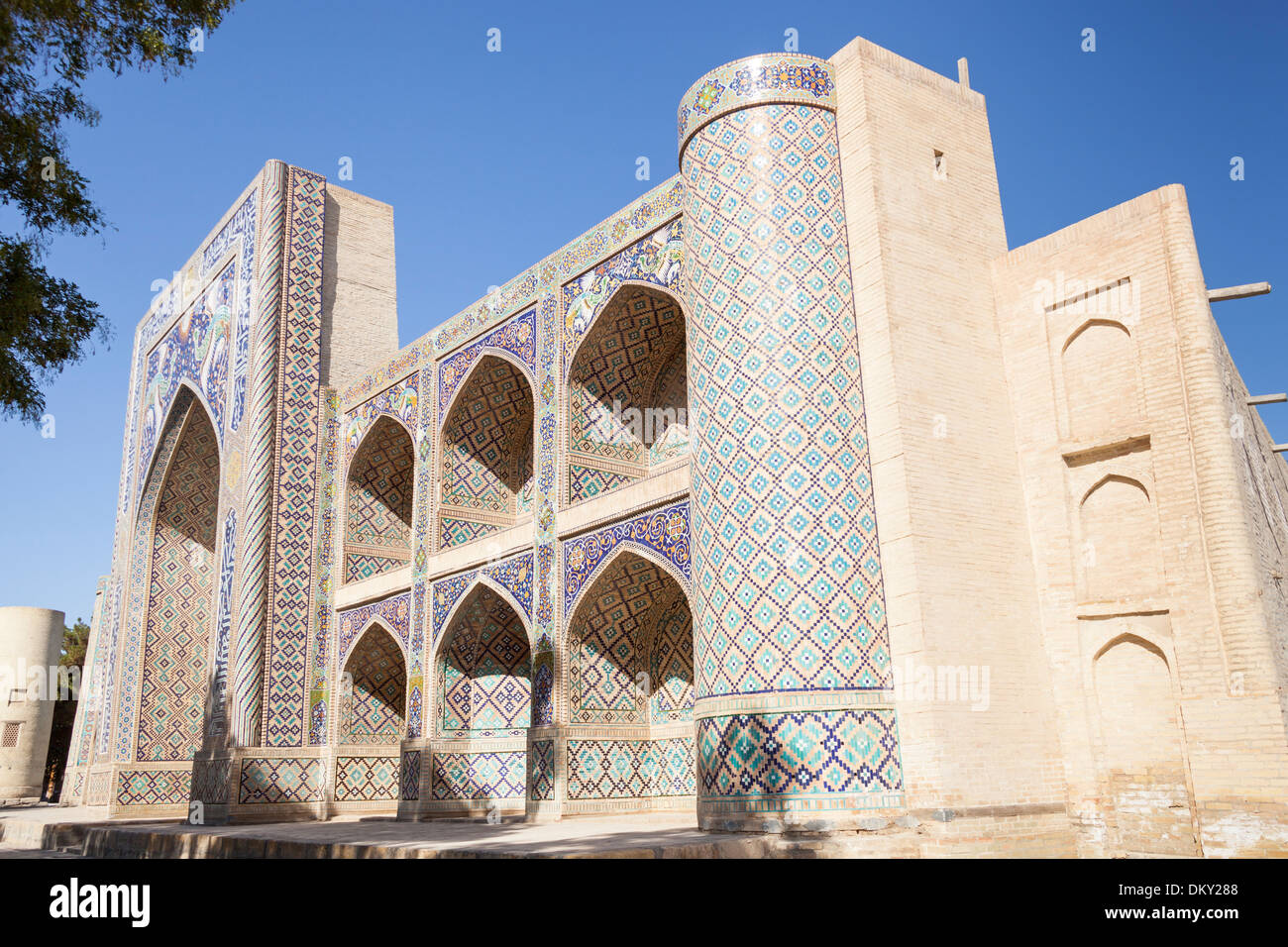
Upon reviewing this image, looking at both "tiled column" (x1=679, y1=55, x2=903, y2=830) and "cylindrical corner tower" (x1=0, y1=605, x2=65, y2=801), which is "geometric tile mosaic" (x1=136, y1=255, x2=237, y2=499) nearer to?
"tiled column" (x1=679, y1=55, x2=903, y2=830)

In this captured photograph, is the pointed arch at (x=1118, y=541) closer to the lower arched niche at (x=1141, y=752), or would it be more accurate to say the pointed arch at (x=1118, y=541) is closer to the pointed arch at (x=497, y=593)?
the lower arched niche at (x=1141, y=752)

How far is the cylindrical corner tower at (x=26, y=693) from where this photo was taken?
64.9 ft

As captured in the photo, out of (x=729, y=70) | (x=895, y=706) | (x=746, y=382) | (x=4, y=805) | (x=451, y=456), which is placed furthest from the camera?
(x=4, y=805)

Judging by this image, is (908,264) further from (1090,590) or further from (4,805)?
(4,805)

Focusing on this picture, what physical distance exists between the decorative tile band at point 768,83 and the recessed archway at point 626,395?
1809 mm

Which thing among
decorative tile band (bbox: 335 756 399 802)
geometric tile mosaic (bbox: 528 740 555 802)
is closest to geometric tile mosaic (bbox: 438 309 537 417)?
geometric tile mosaic (bbox: 528 740 555 802)

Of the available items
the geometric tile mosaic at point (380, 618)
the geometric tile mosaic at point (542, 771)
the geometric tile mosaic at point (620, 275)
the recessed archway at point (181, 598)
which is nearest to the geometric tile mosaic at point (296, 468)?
the geometric tile mosaic at point (380, 618)

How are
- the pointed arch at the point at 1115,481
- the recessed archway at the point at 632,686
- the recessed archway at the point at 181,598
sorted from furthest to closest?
1. the recessed archway at the point at 181,598
2. the recessed archway at the point at 632,686
3. the pointed arch at the point at 1115,481

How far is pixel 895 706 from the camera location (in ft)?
18.9

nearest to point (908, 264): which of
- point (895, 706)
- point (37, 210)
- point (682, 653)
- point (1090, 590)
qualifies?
point (1090, 590)

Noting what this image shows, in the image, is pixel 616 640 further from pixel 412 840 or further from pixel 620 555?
pixel 412 840

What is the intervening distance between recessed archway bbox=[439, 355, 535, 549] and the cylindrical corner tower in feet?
46.8

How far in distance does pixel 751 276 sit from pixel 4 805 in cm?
1785
